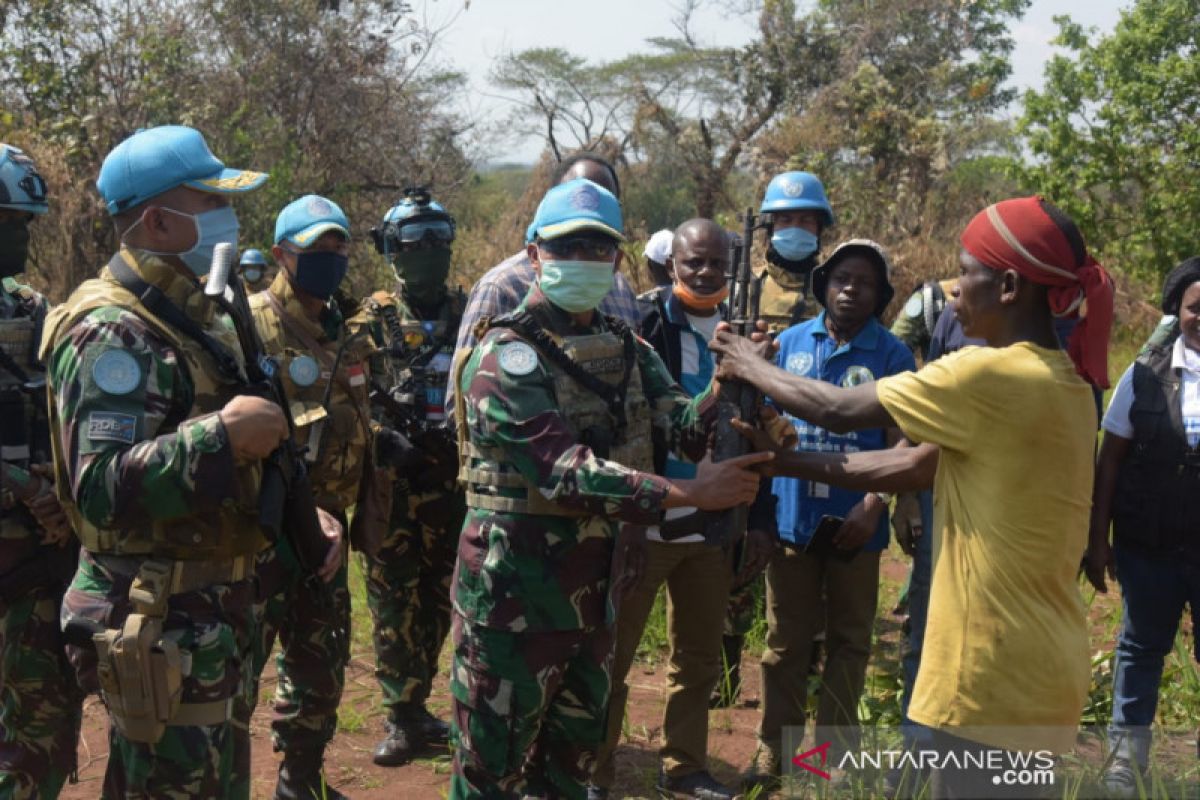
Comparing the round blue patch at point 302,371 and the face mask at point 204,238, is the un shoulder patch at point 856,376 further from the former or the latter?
the face mask at point 204,238

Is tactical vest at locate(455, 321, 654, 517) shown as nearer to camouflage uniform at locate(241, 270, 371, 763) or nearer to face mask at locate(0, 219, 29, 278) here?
camouflage uniform at locate(241, 270, 371, 763)

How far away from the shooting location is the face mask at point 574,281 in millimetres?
3475

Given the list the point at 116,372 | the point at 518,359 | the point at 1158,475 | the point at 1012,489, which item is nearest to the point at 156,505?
the point at 116,372

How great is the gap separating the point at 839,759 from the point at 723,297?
1933 millimetres

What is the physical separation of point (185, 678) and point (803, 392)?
5.95 ft

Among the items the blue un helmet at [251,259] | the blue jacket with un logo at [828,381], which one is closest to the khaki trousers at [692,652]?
the blue jacket with un logo at [828,381]

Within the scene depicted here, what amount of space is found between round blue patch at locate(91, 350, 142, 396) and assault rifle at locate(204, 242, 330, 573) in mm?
290

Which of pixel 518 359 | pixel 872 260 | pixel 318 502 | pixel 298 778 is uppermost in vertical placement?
pixel 872 260

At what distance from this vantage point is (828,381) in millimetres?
4727

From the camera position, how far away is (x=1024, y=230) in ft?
9.25

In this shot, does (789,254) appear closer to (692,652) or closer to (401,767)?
(692,652)

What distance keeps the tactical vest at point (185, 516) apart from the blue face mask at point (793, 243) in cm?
351

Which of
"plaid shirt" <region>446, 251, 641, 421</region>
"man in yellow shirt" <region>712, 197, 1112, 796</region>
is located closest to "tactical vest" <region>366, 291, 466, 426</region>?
"plaid shirt" <region>446, 251, 641, 421</region>

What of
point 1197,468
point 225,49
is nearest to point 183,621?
point 1197,468
